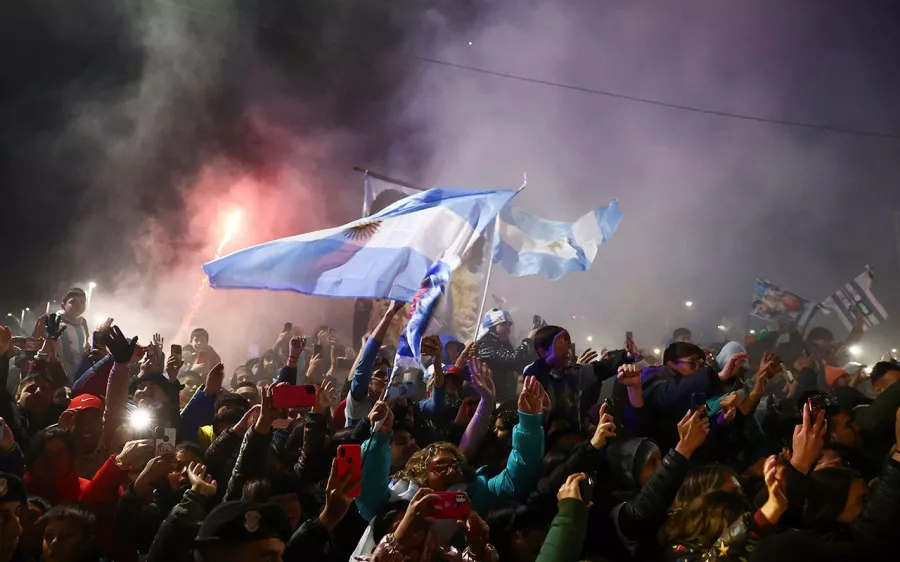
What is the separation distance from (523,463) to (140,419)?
2.68 metres

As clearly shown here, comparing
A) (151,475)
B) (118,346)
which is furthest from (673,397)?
(118,346)

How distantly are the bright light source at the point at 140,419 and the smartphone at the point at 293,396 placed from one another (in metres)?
1.39

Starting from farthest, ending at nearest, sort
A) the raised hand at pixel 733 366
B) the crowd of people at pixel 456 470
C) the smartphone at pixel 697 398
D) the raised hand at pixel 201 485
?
the raised hand at pixel 733 366, the smartphone at pixel 697 398, the raised hand at pixel 201 485, the crowd of people at pixel 456 470

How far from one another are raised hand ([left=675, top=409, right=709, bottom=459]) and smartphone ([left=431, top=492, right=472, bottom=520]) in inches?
37.2

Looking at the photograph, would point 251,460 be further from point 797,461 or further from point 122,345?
point 797,461

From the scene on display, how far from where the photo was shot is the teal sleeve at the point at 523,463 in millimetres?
3354

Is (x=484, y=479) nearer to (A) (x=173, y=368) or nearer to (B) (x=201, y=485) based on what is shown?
(B) (x=201, y=485)

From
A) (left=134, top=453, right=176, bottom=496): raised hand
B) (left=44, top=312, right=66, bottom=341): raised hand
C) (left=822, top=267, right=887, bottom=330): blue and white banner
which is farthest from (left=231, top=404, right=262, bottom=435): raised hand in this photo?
(left=822, top=267, right=887, bottom=330): blue and white banner

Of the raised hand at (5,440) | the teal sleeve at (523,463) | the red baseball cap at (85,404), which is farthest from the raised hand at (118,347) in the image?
the teal sleeve at (523,463)

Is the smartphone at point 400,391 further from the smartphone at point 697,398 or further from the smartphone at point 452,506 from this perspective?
the smartphone at point 452,506

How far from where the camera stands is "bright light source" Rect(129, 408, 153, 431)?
4.32 meters

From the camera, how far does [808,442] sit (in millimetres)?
2877

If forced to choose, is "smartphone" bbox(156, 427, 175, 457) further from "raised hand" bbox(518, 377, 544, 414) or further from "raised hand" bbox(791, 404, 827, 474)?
"raised hand" bbox(791, 404, 827, 474)

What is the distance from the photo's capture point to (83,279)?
18.2m
